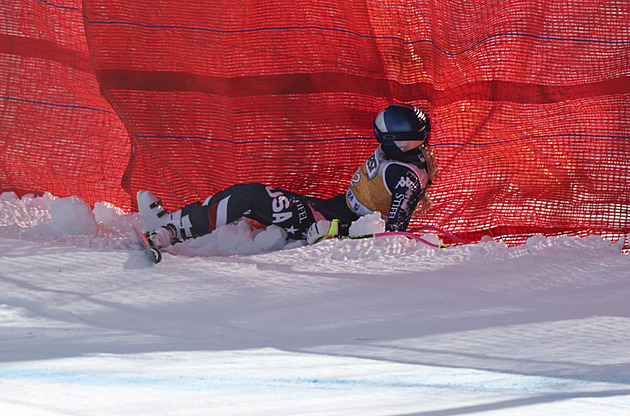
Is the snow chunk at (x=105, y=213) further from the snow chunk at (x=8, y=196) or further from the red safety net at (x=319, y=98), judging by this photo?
the snow chunk at (x=8, y=196)

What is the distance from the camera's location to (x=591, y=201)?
2.41 meters

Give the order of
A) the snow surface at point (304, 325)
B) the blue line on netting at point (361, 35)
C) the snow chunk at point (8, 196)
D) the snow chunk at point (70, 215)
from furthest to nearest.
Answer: the snow chunk at point (8, 196) → the blue line on netting at point (361, 35) → the snow chunk at point (70, 215) → the snow surface at point (304, 325)

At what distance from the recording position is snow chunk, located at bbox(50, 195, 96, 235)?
219 cm

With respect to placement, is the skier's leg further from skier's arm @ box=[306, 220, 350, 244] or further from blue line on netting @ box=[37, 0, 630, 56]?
blue line on netting @ box=[37, 0, 630, 56]

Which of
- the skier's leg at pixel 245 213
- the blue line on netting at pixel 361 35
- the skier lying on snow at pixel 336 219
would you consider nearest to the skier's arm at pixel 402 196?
the skier lying on snow at pixel 336 219

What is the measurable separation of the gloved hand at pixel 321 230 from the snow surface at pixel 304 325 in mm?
81

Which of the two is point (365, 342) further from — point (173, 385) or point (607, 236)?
point (607, 236)

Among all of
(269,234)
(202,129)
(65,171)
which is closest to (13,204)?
(65,171)

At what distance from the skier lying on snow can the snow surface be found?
9cm

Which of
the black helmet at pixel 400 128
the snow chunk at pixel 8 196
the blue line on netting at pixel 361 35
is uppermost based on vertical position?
the blue line on netting at pixel 361 35

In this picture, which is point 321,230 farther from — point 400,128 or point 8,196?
point 8,196

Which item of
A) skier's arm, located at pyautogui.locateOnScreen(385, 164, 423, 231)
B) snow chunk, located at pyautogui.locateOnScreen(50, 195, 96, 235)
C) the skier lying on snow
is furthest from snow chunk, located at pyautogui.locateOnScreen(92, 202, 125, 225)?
skier's arm, located at pyautogui.locateOnScreen(385, 164, 423, 231)

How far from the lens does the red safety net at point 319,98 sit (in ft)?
7.71

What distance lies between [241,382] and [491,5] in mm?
1912
